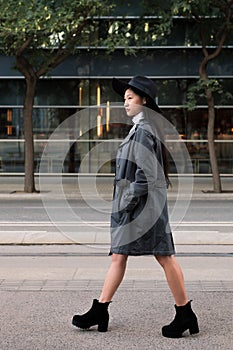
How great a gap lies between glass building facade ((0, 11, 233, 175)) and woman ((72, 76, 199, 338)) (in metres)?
19.4

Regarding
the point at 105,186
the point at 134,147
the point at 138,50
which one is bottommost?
the point at 105,186

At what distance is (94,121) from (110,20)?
14.4 ft

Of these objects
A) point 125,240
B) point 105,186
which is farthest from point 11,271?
point 105,186

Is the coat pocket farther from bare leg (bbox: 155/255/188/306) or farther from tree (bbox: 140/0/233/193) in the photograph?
tree (bbox: 140/0/233/193)

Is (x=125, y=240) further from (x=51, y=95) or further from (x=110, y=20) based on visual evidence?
(x=51, y=95)

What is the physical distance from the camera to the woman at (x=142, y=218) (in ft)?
18.1

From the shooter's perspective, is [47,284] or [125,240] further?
[47,284]

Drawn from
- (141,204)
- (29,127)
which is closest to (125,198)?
(141,204)

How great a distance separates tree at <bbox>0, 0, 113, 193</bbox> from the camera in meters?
16.9

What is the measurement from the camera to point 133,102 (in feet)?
18.9

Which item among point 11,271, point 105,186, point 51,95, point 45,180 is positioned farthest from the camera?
point 51,95

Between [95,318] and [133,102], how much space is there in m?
1.74

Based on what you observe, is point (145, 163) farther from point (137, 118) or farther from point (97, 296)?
point (97, 296)

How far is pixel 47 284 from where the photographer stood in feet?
24.4
